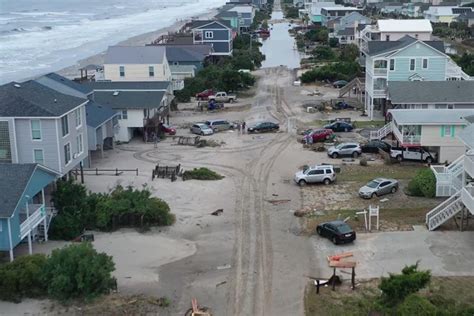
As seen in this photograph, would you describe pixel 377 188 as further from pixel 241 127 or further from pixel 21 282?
pixel 241 127

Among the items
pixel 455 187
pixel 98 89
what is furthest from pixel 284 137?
pixel 455 187

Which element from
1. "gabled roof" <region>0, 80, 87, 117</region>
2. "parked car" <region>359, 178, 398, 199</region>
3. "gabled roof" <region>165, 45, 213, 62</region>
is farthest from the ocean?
"parked car" <region>359, 178, 398, 199</region>

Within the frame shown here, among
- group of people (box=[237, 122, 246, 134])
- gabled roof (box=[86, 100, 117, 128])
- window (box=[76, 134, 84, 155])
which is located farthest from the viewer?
group of people (box=[237, 122, 246, 134])

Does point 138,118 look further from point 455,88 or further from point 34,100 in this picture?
point 455,88

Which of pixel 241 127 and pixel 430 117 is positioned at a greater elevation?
pixel 430 117

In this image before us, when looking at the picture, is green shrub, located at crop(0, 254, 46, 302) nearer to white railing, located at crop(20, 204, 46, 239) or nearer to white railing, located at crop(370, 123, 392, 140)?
white railing, located at crop(20, 204, 46, 239)

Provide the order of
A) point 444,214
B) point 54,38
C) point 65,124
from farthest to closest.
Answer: point 54,38
point 65,124
point 444,214

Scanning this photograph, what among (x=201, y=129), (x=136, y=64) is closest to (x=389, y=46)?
(x=201, y=129)
